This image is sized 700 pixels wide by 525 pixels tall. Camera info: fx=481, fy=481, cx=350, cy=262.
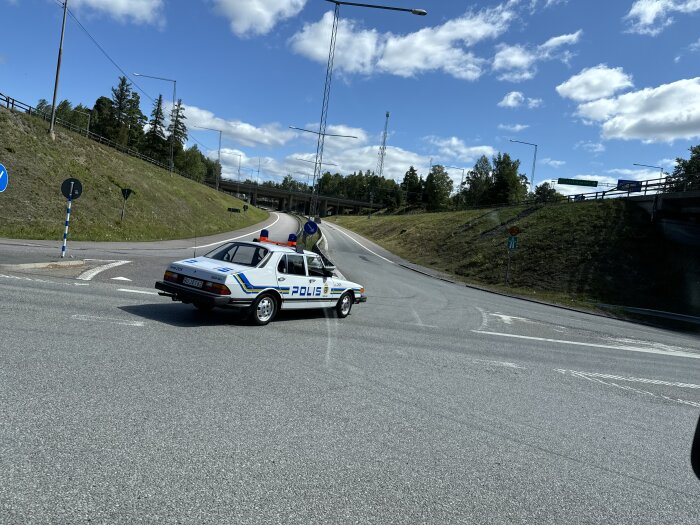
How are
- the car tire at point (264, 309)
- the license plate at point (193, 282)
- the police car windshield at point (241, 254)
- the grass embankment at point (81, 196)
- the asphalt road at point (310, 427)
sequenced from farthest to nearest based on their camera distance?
the grass embankment at point (81, 196) → the police car windshield at point (241, 254) → the car tire at point (264, 309) → the license plate at point (193, 282) → the asphalt road at point (310, 427)

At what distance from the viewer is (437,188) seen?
122688mm

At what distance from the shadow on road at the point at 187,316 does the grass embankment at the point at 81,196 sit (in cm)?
1900

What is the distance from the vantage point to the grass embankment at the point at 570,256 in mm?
29109

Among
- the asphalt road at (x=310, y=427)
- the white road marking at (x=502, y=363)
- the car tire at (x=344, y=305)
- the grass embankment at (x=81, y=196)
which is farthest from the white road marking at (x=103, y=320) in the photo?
the grass embankment at (x=81, y=196)

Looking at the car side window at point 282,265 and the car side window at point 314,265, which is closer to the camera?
the car side window at point 282,265

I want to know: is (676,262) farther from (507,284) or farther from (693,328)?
(693,328)

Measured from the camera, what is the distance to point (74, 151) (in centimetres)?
3791

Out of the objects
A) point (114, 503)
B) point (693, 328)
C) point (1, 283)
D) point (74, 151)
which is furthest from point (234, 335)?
point (74, 151)

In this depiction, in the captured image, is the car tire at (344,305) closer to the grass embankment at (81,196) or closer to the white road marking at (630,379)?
the white road marking at (630,379)

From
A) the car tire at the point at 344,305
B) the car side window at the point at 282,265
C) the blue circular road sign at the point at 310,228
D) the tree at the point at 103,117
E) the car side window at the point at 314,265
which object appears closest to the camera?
Result: the car side window at the point at 282,265

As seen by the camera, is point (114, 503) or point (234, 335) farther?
point (234, 335)

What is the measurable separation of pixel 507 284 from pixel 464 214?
34.4 m

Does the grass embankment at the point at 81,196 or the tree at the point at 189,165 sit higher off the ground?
the tree at the point at 189,165

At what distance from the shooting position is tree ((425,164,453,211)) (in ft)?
402
